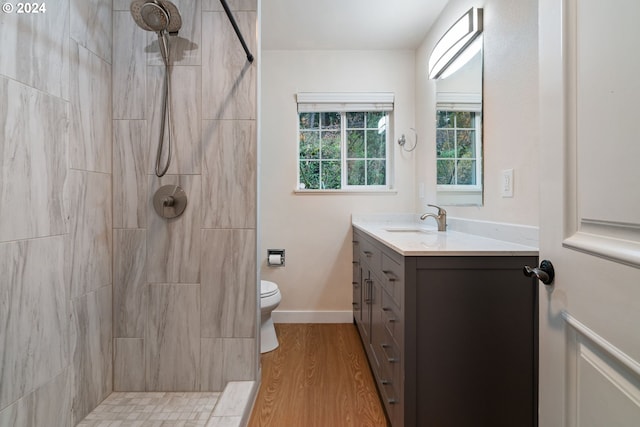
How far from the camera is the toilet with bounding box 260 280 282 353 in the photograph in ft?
6.85

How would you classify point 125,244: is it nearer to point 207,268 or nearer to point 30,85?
point 207,268

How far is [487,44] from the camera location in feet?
5.47

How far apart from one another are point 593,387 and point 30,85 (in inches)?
72.2

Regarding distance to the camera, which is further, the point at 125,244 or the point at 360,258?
the point at 360,258

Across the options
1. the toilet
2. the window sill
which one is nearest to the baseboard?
the toilet

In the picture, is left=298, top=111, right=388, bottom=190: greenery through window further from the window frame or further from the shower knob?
the shower knob

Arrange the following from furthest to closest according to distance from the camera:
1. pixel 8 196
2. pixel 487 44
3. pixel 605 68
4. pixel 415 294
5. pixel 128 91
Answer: pixel 487 44, pixel 128 91, pixel 415 294, pixel 8 196, pixel 605 68

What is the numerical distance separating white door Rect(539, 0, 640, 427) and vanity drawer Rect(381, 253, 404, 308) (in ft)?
1.61

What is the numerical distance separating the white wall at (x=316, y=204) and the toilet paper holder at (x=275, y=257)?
4 cm

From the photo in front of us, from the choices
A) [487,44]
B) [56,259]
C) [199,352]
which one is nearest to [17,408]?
[56,259]

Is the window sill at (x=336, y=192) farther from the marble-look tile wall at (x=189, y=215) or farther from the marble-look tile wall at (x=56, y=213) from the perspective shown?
the marble-look tile wall at (x=56, y=213)

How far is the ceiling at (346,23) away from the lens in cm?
213

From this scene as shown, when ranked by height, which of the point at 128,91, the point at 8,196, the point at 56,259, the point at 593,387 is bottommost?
the point at 593,387

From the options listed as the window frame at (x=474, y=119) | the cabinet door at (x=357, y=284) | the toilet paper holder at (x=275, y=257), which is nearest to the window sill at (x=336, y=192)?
the cabinet door at (x=357, y=284)
